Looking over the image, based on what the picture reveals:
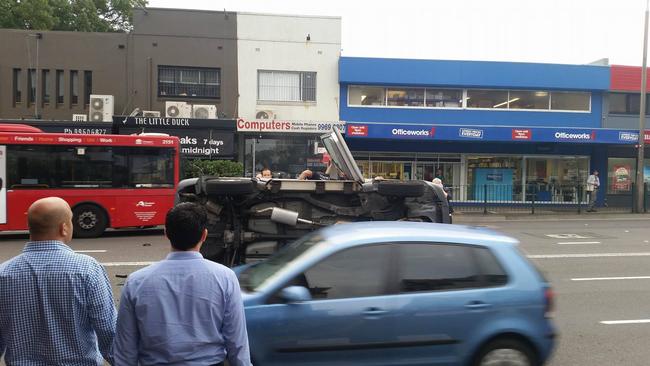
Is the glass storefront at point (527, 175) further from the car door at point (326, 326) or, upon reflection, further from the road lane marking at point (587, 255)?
the car door at point (326, 326)

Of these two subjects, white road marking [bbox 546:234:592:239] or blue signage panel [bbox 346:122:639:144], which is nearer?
white road marking [bbox 546:234:592:239]

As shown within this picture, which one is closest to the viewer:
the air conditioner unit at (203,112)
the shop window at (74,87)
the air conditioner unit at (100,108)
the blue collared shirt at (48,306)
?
the blue collared shirt at (48,306)

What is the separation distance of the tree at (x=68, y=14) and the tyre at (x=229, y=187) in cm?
2125

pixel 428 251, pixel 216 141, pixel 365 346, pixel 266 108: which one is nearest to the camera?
pixel 365 346

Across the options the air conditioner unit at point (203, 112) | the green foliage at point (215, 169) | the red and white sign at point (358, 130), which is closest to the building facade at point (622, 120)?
the red and white sign at point (358, 130)

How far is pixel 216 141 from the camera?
22.8 m

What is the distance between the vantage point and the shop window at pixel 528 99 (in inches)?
1000

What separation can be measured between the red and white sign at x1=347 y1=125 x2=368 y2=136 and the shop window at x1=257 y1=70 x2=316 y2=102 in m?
3.21

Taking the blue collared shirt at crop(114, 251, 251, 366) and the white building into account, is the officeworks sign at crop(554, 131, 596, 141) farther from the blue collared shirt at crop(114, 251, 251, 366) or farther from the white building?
the blue collared shirt at crop(114, 251, 251, 366)

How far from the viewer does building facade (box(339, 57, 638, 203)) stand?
80.4 ft

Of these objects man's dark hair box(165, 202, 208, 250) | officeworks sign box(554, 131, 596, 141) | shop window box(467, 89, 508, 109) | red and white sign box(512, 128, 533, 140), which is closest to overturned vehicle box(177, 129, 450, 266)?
man's dark hair box(165, 202, 208, 250)

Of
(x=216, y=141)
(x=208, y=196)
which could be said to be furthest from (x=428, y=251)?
(x=216, y=141)

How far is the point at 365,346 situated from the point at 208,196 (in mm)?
4313

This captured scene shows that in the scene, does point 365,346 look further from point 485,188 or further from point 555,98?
point 555,98
